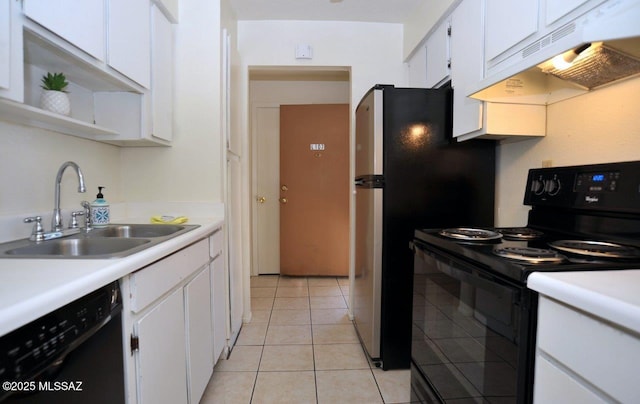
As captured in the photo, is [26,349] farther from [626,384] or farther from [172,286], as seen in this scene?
[626,384]

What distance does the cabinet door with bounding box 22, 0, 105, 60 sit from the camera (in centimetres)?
87

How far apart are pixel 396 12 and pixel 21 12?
223cm

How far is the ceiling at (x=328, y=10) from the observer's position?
6.95 ft

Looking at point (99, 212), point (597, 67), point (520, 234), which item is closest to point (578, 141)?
point (597, 67)

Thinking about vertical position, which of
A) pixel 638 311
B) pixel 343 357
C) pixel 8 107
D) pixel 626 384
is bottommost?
pixel 343 357

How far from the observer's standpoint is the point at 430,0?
1973mm

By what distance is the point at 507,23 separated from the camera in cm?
118

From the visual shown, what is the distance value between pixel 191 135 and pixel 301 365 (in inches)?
62.3

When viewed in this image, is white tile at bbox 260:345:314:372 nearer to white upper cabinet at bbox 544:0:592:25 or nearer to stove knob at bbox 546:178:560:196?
stove knob at bbox 546:178:560:196

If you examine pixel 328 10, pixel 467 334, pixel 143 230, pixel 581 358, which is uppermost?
pixel 328 10

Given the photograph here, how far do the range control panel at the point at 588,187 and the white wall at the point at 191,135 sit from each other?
5.59 ft

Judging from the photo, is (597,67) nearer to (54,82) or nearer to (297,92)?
(54,82)

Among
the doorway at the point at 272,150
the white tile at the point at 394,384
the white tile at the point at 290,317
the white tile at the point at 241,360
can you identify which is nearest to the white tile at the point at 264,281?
the doorway at the point at 272,150

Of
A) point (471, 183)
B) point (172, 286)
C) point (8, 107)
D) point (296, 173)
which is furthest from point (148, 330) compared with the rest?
point (296, 173)
